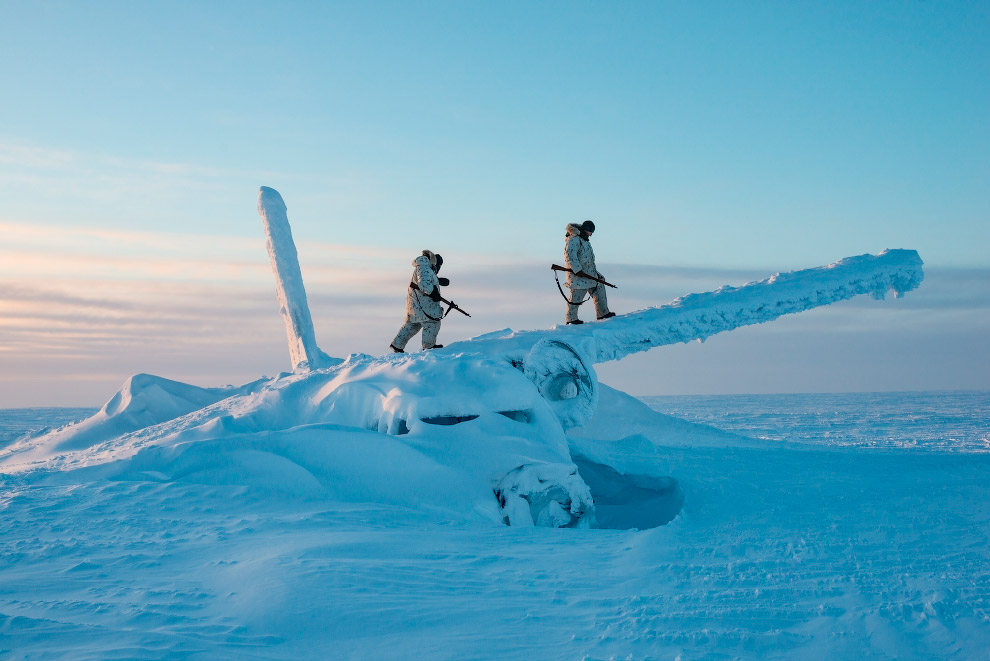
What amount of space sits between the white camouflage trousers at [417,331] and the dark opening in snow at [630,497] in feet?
9.74

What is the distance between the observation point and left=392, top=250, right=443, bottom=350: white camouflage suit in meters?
12.0

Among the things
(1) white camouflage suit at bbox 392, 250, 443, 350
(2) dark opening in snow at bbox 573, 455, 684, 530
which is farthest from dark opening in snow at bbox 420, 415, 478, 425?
(1) white camouflage suit at bbox 392, 250, 443, 350

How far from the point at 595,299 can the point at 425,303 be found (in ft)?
9.04

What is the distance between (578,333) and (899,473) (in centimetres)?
508

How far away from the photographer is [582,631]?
4141mm

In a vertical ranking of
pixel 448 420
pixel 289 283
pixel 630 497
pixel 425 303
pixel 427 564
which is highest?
pixel 289 283

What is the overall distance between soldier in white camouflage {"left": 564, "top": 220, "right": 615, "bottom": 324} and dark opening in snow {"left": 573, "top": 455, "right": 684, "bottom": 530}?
247 centimetres

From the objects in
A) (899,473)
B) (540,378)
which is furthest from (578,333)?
(899,473)

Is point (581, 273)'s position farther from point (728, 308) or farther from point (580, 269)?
point (728, 308)

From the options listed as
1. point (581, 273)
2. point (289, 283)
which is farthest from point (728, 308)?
point (289, 283)

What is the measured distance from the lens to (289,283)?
13.8 meters

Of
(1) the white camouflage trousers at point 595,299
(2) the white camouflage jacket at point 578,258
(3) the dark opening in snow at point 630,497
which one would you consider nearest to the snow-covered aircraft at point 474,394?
(3) the dark opening in snow at point 630,497

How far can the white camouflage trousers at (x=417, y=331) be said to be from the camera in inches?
475

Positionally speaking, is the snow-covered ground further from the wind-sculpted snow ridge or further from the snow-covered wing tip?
the snow-covered wing tip
